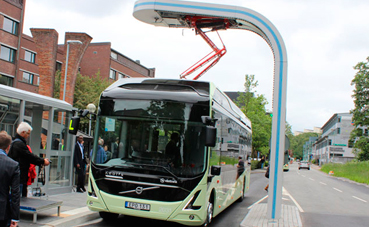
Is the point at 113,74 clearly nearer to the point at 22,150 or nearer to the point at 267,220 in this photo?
the point at 267,220

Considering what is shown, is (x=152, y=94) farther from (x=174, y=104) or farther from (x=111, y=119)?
(x=111, y=119)

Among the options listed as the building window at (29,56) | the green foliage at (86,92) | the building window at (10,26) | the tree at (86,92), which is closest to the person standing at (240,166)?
the tree at (86,92)

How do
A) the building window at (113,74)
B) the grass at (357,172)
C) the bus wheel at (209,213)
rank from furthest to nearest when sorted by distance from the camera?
the building window at (113,74), the grass at (357,172), the bus wheel at (209,213)

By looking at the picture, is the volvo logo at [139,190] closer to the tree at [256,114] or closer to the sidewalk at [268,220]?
Answer: the sidewalk at [268,220]

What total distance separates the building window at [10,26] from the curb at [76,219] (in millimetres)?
36842

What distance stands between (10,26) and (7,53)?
114 inches

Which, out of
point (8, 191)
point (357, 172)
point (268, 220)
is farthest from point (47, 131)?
point (357, 172)

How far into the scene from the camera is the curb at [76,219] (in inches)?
293

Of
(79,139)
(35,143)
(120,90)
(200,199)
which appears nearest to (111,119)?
(120,90)

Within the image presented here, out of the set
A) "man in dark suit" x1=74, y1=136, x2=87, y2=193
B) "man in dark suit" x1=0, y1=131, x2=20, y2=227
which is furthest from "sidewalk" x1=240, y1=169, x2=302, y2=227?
"man in dark suit" x1=0, y1=131, x2=20, y2=227

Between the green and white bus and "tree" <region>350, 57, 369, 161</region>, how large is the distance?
4578 cm

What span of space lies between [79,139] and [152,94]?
5.77 metres

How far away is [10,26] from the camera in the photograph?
40.5m

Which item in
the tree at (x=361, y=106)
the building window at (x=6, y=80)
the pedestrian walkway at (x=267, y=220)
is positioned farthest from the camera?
the tree at (x=361, y=106)
